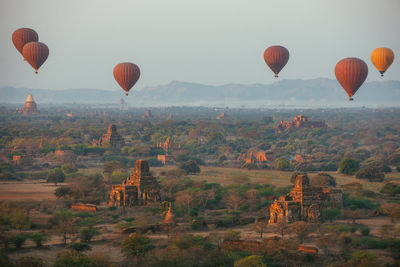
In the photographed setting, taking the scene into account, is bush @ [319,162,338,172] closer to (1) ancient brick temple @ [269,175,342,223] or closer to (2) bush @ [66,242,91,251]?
(1) ancient brick temple @ [269,175,342,223]

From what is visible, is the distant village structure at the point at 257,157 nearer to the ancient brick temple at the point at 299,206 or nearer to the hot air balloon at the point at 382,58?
the hot air balloon at the point at 382,58

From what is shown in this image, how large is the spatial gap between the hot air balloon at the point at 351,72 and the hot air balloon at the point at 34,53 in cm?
3142

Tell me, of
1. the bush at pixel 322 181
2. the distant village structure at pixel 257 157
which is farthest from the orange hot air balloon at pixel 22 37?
the bush at pixel 322 181

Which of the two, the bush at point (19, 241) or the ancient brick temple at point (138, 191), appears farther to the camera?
the ancient brick temple at point (138, 191)

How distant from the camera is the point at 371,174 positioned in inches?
2938

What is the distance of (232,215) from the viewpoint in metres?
50.7

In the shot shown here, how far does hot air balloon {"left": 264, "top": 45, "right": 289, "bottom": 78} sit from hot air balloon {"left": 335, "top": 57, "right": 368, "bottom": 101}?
9.55 metres

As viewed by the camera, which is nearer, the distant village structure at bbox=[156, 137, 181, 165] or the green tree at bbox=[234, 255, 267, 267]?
the green tree at bbox=[234, 255, 267, 267]

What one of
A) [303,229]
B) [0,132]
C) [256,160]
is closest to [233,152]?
[256,160]

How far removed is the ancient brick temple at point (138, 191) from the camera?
2165 inches

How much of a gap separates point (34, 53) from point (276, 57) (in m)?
26.1

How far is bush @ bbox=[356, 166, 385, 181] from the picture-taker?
74.6 metres

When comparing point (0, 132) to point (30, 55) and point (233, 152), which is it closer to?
point (233, 152)

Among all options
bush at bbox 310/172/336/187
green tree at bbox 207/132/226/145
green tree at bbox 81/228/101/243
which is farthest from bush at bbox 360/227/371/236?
green tree at bbox 207/132/226/145
